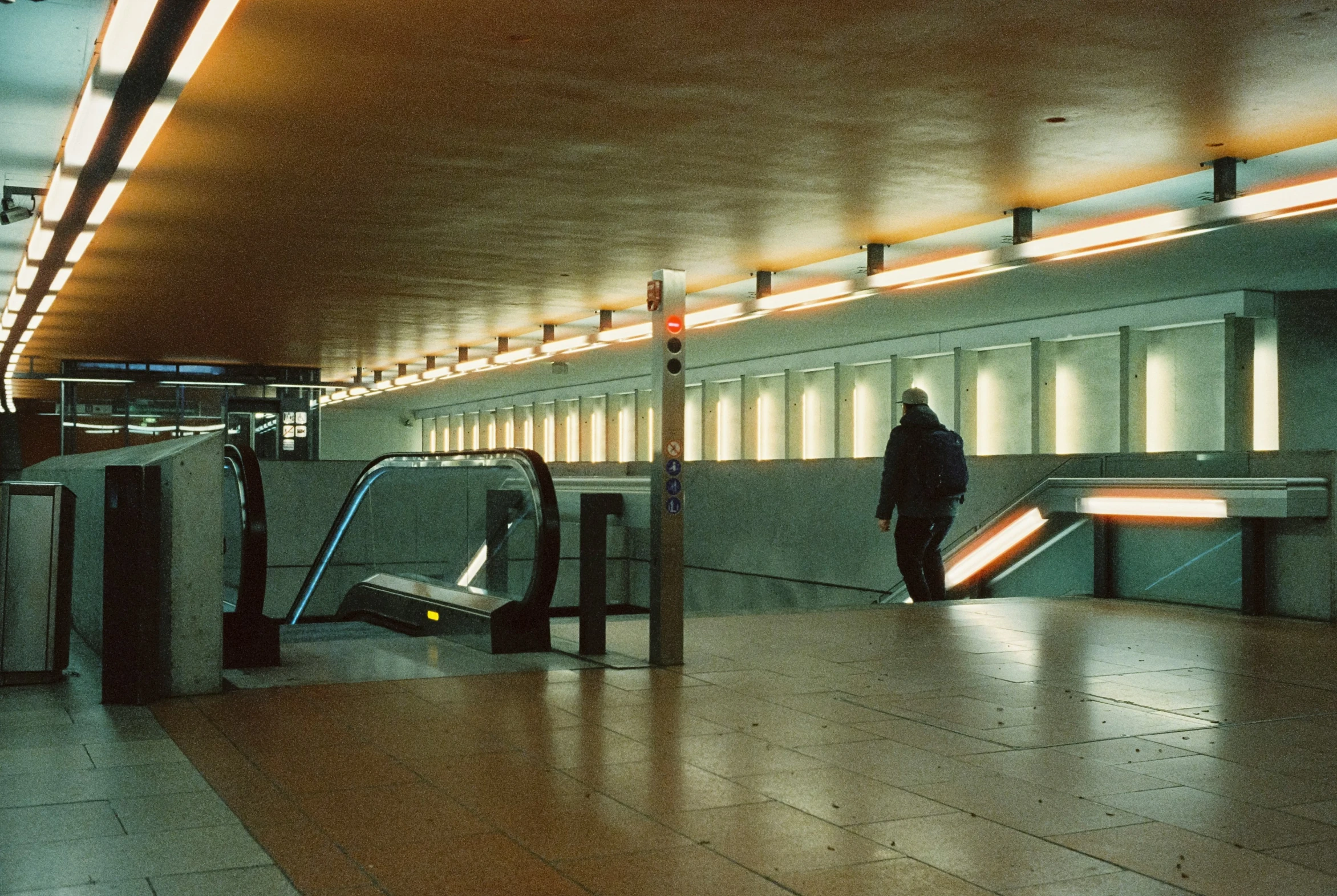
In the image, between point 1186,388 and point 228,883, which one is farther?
point 1186,388

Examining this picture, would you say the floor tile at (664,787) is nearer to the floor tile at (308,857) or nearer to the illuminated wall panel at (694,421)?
the floor tile at (308,857)

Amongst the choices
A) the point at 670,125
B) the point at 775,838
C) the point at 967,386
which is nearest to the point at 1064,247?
the point at 670,125

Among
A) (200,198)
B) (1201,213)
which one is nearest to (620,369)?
(200,198)

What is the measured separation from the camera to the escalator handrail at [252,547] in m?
7.71

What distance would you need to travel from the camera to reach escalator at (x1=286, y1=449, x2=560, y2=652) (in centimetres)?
848

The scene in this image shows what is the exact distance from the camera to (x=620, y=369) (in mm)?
26594

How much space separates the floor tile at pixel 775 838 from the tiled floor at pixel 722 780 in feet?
0.04

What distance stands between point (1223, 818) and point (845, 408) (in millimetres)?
19349

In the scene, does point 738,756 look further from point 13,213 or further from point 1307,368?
point 1307,368

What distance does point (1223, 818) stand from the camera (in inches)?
172

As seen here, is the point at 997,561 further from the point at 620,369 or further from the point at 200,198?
the point at 620,369

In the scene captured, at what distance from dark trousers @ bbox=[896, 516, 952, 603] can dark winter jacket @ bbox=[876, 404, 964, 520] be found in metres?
0.08

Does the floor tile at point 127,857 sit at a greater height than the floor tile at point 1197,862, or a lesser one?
greater

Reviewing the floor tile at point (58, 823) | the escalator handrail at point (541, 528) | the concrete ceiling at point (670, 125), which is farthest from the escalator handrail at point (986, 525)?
the floor tile at point (58, 823)
